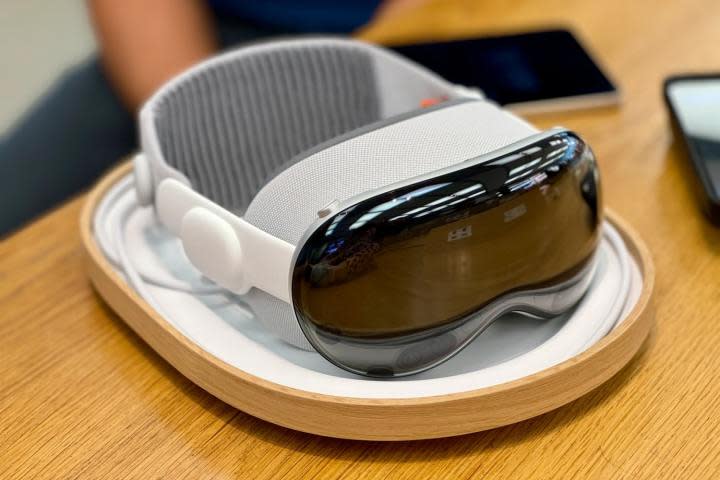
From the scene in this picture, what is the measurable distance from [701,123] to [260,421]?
1.41 feet

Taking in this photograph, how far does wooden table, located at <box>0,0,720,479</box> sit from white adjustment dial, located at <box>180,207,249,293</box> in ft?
0.23

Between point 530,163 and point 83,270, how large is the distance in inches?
12.9

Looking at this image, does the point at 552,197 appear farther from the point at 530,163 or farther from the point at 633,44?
the point at 633,44

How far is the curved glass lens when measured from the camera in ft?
1.28

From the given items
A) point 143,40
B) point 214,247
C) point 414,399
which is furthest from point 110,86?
point 414,399

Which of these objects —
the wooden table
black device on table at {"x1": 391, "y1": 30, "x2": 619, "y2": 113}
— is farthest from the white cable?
→ black device on table at {"x1": 391, "y1": 30, "x2": 619, "y2": 113}

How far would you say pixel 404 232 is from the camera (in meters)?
0.39

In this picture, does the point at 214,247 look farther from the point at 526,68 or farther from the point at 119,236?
the point at 526,68

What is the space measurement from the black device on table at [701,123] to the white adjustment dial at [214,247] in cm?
34

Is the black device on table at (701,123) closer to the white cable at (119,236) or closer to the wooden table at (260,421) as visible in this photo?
the wooden table at (260,421)

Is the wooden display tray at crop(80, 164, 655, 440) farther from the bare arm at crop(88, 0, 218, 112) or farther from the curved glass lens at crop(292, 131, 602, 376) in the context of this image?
the bare arm at crop(88, 0, 218, 112)

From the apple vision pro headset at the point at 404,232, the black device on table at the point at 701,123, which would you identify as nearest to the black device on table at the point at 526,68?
the black device on table at the point at 701,123

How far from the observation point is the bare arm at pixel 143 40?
0.94 m

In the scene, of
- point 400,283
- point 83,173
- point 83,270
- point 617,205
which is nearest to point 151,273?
point 83,270
